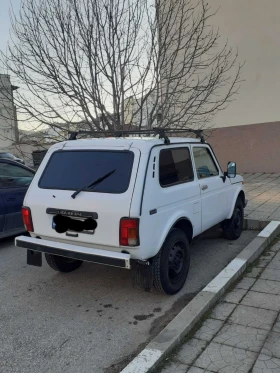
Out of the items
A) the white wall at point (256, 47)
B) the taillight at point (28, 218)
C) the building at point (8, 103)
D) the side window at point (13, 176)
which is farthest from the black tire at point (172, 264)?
the white wall at point (256, 47)

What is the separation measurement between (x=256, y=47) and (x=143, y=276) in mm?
10682

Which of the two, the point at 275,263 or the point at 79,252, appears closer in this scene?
the point at 79,252

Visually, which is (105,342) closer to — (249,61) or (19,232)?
(19,232)

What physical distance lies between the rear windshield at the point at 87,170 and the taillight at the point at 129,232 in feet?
1.12

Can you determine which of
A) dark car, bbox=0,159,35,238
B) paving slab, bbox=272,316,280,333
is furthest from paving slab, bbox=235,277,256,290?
dark car, bbox=0,159,35,238

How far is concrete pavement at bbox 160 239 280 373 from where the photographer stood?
8.39 ft

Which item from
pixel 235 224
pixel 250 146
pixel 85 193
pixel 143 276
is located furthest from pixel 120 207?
pixel 250 146

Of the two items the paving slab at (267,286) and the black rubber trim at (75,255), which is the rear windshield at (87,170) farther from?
the paving slab at (267,286)

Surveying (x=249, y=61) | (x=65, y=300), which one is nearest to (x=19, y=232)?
(x=65, y=300)

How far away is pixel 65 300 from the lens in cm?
384

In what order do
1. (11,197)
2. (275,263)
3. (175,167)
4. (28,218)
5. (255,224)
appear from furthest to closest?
(255,224) < (11,197) < (275,263) < (175,167) < (28,218)

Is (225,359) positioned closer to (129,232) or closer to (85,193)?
(129,232)

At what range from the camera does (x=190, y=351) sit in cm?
276

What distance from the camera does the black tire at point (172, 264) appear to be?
3570 millimetres
